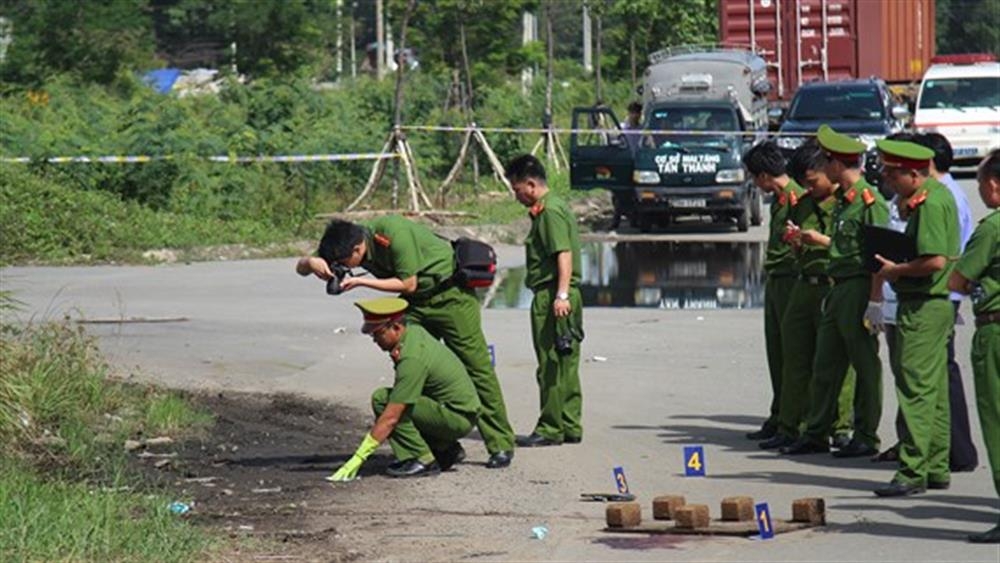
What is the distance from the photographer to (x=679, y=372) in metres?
15.7

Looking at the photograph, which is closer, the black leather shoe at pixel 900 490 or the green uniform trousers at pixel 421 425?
the black leather shoe at pixel 900 490

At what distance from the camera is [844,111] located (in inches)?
1344

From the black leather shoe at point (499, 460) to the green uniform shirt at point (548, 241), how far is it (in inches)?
51.9

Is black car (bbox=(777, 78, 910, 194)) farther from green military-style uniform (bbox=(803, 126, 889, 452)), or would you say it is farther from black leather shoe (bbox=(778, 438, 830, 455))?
green military-style uniform (bbox=(803, 126, 889, 452))

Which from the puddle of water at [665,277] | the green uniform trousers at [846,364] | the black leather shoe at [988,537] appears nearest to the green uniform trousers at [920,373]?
the green uniform trousers at [846,364]

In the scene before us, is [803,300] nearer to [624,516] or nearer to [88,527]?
[624,516]

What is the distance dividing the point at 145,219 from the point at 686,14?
84.5 feet

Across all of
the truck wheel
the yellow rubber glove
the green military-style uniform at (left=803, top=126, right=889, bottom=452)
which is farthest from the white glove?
the truck wheel

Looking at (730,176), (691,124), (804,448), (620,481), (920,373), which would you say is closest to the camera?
(920,373)

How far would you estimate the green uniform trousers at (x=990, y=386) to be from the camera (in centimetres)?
928

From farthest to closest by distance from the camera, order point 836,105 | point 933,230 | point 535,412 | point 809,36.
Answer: point 809,36 < point 836,105 < point 535,412 < point 933,230

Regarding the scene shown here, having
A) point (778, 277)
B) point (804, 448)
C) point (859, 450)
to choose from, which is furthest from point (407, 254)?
point (859, 450)

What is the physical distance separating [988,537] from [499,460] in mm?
3525

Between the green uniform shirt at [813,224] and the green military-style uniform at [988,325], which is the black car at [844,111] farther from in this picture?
the green military-style uniform at [988,325]
